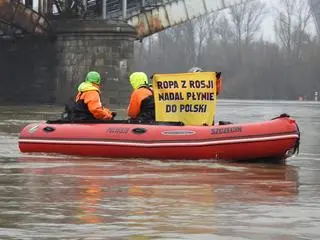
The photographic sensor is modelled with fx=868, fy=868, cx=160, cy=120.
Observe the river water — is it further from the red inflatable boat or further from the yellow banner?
the yellow banner

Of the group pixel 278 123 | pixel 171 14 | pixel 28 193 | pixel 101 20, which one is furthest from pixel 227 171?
pixel 171 14

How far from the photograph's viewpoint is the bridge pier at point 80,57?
44.2 meters

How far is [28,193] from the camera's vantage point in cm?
889

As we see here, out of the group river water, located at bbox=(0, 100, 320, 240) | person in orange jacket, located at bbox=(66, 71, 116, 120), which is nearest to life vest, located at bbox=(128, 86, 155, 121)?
person in orange jacket, located at bbox=(66, 71, 116, 120)

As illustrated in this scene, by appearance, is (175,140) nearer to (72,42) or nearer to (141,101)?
(141,101)

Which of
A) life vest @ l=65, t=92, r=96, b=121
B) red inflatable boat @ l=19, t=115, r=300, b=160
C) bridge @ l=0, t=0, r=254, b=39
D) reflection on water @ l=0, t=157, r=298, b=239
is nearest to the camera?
reflection on water @ l=0, t=157, r=298, b=239

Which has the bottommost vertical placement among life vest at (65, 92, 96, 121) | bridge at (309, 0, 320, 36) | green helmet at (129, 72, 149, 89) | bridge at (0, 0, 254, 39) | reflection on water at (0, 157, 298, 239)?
reflection on water at (0, 157, 298, 239)

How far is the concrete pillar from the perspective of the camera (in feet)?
145

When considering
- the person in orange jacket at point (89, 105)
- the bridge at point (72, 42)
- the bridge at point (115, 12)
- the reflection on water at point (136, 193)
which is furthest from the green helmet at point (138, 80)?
the bridge at point (72, 42)

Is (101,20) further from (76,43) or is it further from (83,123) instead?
(83,123)

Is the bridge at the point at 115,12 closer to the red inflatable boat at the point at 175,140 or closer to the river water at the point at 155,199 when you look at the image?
the red inflatable boat at the point at 175,140

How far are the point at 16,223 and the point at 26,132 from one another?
707cm

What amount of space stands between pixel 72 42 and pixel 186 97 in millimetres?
31258

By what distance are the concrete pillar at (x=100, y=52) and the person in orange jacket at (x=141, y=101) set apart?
98.0 ft
